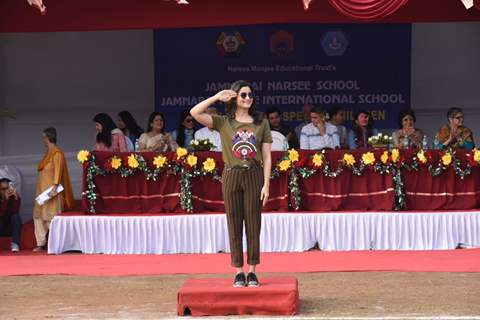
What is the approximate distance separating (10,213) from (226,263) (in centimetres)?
375

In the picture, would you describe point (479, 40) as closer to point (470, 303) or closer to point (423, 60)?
point (423, 60)

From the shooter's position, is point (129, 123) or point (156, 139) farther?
point (129, 123)

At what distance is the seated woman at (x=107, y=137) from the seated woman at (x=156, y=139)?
452 millimetres

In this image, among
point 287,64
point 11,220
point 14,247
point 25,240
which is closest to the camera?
point 14,247

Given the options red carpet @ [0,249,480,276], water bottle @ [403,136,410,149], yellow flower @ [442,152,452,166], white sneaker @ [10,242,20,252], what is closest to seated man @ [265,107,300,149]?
water bottle @ [403,136,410,149]

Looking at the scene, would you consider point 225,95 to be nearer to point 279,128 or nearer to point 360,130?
point 279,128

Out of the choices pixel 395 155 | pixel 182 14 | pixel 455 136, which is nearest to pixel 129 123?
pixel 182 14

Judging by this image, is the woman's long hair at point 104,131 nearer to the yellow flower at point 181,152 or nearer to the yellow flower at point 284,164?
the yellow flower at point 181,152

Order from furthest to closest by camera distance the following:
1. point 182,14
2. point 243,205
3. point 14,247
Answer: point 14,247
point 182,14
point 243,205

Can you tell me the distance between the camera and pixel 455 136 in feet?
46.6

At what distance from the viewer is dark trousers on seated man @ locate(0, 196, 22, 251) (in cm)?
1486

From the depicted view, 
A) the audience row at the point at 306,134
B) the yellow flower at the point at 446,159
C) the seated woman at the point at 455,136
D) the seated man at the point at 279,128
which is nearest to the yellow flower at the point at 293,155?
the audience row at the point at 306,134

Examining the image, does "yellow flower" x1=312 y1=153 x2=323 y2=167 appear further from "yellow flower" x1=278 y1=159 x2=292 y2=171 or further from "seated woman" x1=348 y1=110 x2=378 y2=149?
"seated woman" x1=348 y1=110 x2=378 y2=149

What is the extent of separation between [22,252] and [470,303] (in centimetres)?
685
